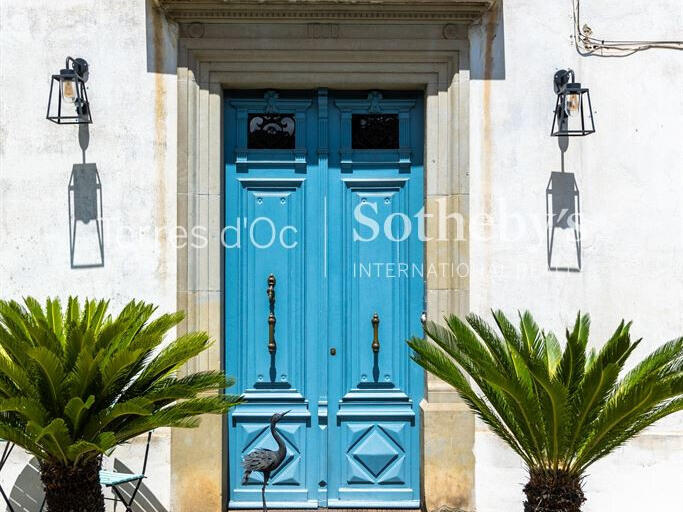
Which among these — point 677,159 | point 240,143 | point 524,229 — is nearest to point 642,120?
point 677,159

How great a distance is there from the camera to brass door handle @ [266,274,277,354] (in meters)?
6.89

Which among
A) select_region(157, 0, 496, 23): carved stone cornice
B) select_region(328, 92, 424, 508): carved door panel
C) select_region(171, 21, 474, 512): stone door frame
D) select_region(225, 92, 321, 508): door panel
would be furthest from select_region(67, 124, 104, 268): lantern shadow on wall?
select_region(328, 92, 424, 508): carved door panel

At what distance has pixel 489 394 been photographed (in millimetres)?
5758

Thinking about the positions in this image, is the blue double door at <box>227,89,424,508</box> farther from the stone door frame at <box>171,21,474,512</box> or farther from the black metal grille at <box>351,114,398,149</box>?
the stone door frame at <box>171,21,474,512</box>

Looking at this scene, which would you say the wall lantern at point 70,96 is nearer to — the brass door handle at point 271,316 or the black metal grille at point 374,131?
the brass door handle at point 271,316

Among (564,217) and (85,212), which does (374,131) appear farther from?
(85,212)

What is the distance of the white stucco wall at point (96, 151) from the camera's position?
21.8 ft

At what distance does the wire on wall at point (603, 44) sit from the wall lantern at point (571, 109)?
0.85 feet

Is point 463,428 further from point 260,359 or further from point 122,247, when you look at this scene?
point 122,247

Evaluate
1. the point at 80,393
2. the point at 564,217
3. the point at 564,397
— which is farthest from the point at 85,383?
the point at 564,217

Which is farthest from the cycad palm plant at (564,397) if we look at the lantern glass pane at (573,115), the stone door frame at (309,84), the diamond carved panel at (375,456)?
the lantern glass pane at (573,115)

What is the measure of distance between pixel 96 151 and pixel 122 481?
2.45 metres

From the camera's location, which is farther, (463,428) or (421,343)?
(463,428)

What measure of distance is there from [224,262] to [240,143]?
95 cm
